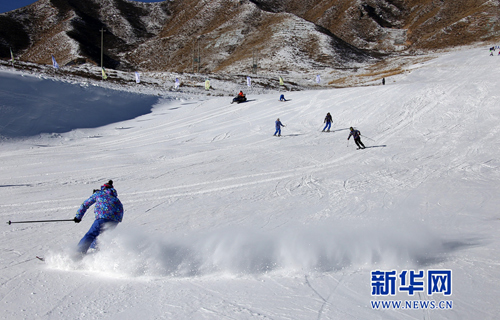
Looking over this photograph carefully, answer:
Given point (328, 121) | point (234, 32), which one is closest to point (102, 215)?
point (328, 121)

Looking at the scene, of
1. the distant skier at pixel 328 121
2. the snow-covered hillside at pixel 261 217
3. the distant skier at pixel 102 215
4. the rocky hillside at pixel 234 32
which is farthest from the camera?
the rocky hillside at pixel 234 32

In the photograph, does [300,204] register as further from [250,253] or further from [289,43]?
[289,43]

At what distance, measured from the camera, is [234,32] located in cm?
9831

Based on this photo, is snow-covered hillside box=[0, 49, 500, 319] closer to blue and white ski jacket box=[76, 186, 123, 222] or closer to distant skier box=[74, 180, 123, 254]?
distant skier box=[74, 180, 123, 254]

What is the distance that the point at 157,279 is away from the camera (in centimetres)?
502

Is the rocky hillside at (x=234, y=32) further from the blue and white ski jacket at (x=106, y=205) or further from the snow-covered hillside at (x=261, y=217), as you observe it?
the blue and white ski jacket at (x=106, y=205)

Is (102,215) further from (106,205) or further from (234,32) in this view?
(234,32)

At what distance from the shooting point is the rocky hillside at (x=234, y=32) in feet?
258

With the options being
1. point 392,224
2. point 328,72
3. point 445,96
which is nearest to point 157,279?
Result: point 392,224

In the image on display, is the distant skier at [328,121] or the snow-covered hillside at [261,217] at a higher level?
the distant skier at [328,121]

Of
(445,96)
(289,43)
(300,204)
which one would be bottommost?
(300,204)

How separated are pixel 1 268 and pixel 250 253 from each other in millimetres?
3973

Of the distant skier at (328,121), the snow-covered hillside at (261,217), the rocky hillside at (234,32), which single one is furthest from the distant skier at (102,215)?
the rocky hillside at (234,32)

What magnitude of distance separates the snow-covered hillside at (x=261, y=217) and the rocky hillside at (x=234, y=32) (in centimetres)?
4880
